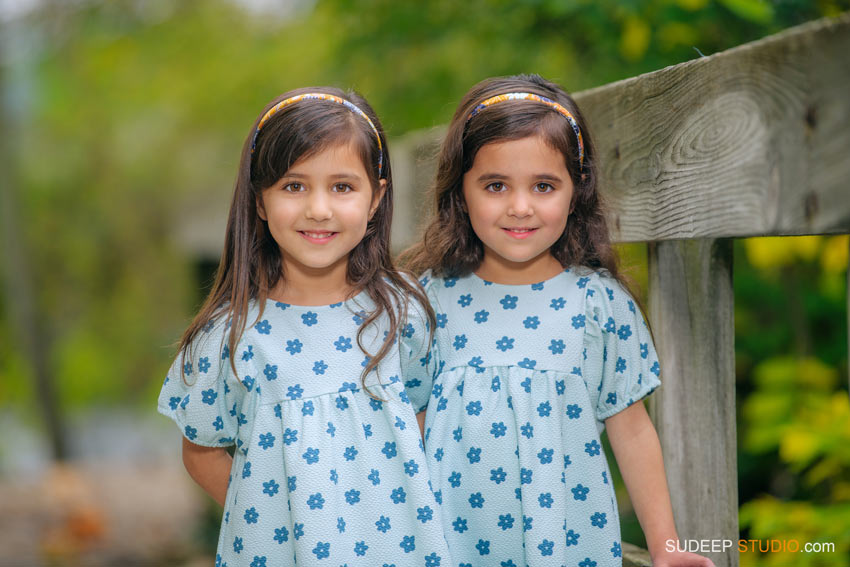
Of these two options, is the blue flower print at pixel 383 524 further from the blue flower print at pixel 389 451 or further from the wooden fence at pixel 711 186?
the wooden fence at pixel 711 186

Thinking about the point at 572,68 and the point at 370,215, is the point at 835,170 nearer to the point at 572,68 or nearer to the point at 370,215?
the point at 370,215

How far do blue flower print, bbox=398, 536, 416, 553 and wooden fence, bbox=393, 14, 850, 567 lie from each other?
0.52 meters

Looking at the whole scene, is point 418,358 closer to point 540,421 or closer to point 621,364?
point 540,421

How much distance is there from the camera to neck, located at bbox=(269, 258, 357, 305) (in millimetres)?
1883

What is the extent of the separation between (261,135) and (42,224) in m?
12.4

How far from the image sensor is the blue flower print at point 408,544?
178 cm

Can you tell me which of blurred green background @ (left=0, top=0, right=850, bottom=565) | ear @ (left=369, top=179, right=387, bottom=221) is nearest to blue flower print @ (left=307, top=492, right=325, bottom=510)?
ear @ (left=369, top=179, right=387, bottom=221)

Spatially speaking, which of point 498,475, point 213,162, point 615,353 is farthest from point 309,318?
point 213,162

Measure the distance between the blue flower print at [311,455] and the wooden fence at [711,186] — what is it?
75cm

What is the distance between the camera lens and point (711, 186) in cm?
146

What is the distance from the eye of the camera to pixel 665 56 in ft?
9.51

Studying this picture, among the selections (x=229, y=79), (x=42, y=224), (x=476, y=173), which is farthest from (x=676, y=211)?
(x=42, y=224)

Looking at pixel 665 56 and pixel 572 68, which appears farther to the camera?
pixel 572 68

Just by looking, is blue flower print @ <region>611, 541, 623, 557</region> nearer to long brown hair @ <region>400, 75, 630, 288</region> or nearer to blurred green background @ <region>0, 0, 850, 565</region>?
long brown hair @ <region>400, 75, 630, 288</region>
